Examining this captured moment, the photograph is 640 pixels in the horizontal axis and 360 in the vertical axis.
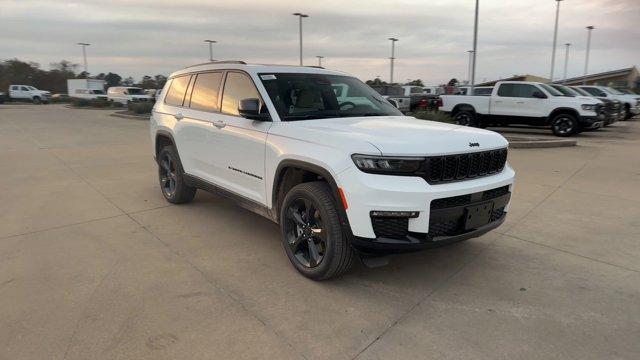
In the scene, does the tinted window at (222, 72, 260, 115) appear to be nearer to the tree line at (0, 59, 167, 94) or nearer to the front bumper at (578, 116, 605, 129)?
the front bumper at (578, 116, 605, 129)

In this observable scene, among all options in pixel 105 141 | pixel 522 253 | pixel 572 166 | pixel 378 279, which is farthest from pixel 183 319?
pixel 105 141

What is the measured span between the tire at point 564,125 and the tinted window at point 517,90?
3.61 ft

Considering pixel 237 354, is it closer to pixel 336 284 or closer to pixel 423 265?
pixel 336 284

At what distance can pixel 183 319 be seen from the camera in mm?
3246

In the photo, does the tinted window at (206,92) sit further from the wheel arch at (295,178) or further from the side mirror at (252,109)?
A: the wheel arch at (295,178)

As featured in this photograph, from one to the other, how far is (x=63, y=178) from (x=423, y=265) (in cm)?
648

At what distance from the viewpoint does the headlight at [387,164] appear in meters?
3.28

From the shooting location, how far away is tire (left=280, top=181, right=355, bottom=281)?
11.5 feet

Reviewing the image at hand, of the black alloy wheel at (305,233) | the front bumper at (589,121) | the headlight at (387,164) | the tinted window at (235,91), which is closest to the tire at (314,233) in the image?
the black alloy wheel at (305,233)

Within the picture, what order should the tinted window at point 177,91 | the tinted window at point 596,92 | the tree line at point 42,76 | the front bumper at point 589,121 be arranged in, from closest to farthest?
the tinted window at point 177,91, the front bumper at point 589,121, the tinted window at point 596,92, the tree line at point 42,76

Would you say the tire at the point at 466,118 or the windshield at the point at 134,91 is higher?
the windshield at the point at 134,91

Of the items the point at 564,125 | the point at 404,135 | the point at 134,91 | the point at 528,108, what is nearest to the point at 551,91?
the point at 528,108

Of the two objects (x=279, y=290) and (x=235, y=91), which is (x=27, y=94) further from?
(x=279, y=290)

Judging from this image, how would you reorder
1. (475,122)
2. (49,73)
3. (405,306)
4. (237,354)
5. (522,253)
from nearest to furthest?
(237,354) < (405,306) < (522,253) < (475,122) < (49,73)
